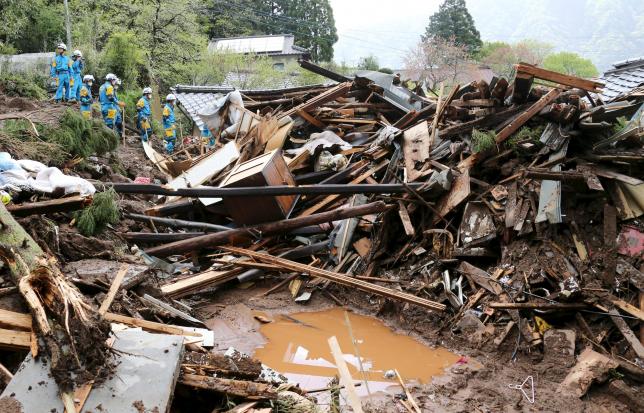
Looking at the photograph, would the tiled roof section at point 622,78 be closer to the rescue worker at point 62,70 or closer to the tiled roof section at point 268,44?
the rescue worker at point 62,70

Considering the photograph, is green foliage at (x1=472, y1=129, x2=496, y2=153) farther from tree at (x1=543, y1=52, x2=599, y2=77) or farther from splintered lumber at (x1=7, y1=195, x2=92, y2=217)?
tree at (x1=543, y1=52, x2=599, y2=77)

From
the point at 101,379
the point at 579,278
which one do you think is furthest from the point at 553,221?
the point at 101,379

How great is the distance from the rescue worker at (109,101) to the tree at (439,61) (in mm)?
24642

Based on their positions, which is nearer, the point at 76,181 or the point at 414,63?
the point at 76,181

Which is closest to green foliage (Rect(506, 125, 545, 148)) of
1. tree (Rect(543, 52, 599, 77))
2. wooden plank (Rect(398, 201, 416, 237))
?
wooden plank (Rect(398, 201, 416, 237))

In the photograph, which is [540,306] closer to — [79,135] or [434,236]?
[434,236]

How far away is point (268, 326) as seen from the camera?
663 centimetres

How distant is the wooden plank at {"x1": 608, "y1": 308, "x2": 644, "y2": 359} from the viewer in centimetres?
528

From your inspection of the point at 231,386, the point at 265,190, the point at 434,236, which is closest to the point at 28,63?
the point at 265,190

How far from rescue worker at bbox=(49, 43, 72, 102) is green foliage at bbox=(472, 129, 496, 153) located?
13018 millimetres

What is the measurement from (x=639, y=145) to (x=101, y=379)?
6501 mm

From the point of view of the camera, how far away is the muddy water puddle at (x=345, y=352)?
5539 mm

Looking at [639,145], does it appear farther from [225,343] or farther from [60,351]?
[60,351]

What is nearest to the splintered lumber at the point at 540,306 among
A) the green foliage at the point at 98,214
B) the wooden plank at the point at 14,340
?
the wooden plank at the point at 14,340
